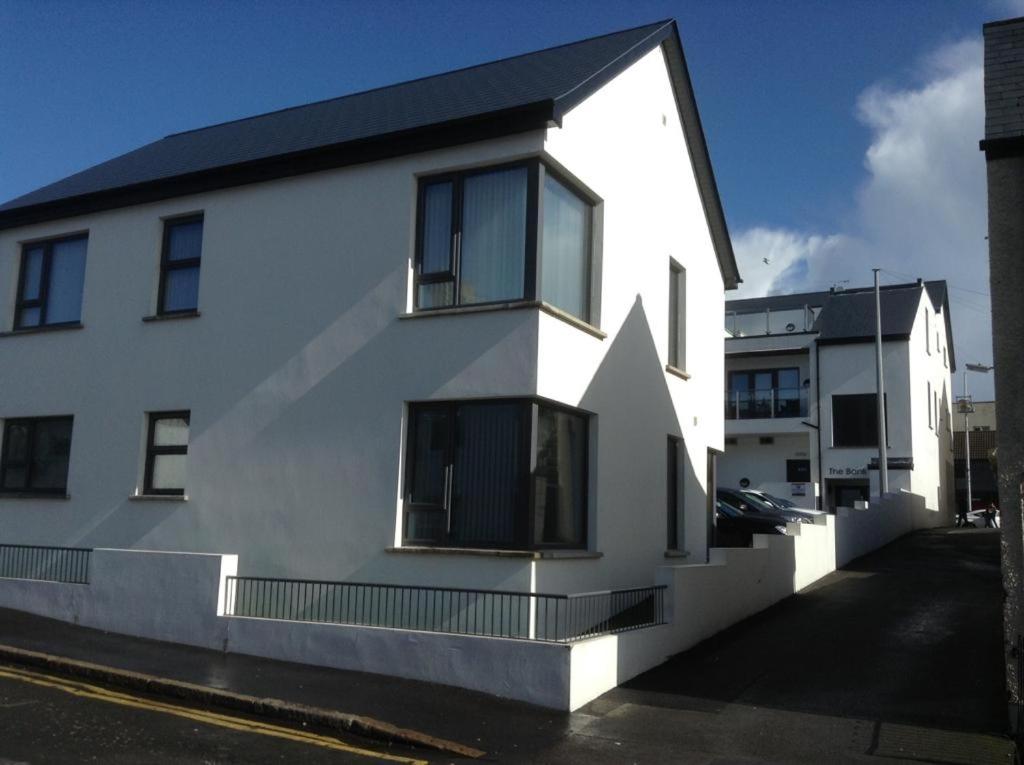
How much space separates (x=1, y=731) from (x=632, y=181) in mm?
11093

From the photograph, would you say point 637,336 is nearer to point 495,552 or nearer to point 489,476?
point 489,476

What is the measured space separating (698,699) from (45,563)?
10.1 meters

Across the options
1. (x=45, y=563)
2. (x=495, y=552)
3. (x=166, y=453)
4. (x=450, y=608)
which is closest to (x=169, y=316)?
(x=166, y=453)

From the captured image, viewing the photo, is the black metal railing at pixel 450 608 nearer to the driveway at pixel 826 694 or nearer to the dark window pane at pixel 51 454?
the driveway at pixel 826 694

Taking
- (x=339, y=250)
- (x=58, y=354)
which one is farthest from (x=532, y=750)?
(x=58, y=354)

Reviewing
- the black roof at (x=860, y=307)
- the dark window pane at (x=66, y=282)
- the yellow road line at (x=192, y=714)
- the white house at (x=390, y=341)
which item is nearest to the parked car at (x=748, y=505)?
the white house at (x=390, y=341)

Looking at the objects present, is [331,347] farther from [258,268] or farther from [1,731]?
[1,731]

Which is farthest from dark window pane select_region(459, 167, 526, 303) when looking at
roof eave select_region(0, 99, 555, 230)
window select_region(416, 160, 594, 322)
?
roof eave select_region(0, 99, 555, 230)

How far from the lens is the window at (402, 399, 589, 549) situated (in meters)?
12.1

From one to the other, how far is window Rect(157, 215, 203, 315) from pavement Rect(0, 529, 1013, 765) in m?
4.97

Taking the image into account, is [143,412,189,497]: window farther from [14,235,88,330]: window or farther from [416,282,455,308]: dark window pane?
[416,282,455,308]: dark window pane

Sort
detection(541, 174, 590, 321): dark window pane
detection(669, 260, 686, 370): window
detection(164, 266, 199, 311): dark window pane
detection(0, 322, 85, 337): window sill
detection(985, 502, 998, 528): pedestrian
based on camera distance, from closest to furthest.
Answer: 1. detection(541, 174, 590, 321): dark window pane
2. detection(164, 266, 199, 311): dark window pane
3. detection(0, 322, 85, 337): window sill
4. detection(669, 260, 686, 370): window
5. detection(985, 502, 998, 528): pedestrian

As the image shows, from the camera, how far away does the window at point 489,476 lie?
12062 mm

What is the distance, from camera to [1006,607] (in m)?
9.27
